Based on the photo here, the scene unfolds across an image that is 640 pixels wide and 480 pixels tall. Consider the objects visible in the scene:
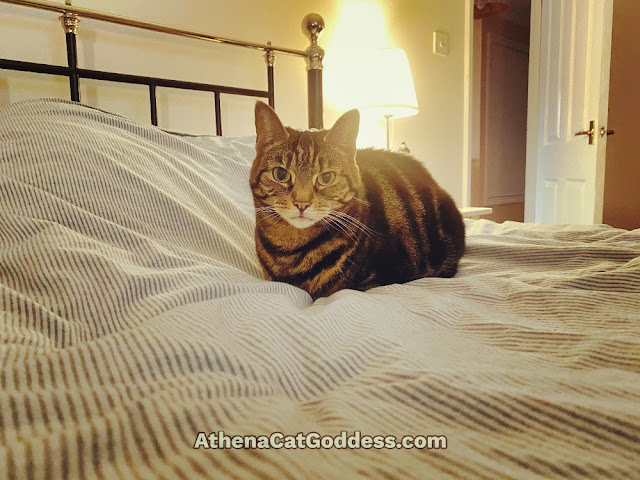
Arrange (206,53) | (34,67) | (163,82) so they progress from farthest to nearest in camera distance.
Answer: (206,53), (163,82), (34,67)

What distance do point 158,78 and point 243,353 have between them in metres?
1.37

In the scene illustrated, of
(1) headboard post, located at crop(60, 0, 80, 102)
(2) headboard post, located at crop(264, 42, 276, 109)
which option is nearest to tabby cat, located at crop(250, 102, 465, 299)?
(1) headboard post, located at crop(60, 0, 80, 102)

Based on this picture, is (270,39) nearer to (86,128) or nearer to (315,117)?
(315,117)

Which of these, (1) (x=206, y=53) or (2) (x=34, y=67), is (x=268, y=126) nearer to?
(2) (x=34, y=67)

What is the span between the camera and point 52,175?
802mm

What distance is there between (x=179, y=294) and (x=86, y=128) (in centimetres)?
53

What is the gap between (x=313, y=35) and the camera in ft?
6.23

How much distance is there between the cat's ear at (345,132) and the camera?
3.07 feet

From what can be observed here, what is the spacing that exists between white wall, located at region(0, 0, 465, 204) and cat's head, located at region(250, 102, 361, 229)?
2.70 feet

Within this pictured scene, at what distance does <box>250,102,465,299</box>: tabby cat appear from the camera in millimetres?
872

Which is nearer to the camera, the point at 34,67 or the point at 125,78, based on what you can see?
the point at 34,67

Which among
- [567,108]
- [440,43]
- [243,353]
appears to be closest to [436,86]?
[440,43]

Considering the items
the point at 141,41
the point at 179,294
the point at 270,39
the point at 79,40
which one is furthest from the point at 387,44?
the point at 179,294

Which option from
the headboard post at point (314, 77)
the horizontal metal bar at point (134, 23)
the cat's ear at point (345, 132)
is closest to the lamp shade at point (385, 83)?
the headboard post at point (314, 77)
